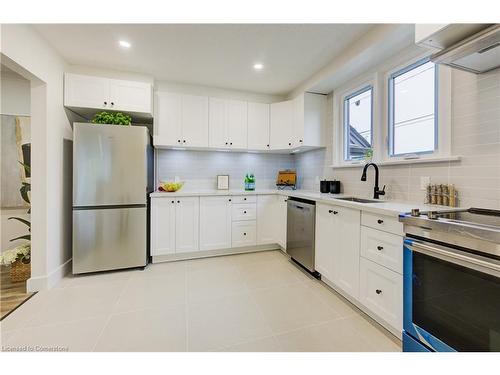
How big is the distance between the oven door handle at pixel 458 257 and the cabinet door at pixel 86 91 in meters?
3.35

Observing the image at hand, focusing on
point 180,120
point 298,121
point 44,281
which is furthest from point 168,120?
point 44,281

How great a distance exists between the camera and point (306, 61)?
2578mm

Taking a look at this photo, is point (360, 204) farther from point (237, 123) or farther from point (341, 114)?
point (237, 123)

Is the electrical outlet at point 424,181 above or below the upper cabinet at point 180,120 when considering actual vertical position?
below

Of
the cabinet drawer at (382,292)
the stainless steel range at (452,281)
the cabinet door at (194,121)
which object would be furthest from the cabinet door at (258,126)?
the stainless steel range at (452,281)

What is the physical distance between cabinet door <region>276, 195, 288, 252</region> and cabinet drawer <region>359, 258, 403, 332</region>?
138 cm

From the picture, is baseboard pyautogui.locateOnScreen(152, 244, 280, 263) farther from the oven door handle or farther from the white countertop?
the oven door handle

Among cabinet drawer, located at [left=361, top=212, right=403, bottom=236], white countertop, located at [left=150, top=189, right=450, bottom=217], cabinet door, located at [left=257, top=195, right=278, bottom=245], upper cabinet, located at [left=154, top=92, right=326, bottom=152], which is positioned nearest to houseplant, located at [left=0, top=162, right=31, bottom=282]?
white countertop, located at [left=150, top=189, right=450, bottom=217]

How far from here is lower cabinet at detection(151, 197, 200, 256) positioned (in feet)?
9.39

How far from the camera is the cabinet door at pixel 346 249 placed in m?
1.86

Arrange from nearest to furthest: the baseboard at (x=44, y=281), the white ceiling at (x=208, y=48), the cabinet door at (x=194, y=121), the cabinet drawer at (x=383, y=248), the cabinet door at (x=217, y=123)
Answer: the cabinet drawer at (x=383, y=248)
the white ceiling at (x=208, y=48)
the baseboard at (x=44, y=281)
the cabinet door at (x=194, y=121)
the cabinet door at (x=217, y=123)

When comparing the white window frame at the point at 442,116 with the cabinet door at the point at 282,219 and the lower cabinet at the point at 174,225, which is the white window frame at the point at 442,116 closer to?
the cabinet door at the point at 282,219

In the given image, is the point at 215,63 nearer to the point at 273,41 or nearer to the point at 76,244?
the point at 273,41

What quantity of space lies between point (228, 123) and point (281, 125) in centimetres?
84
